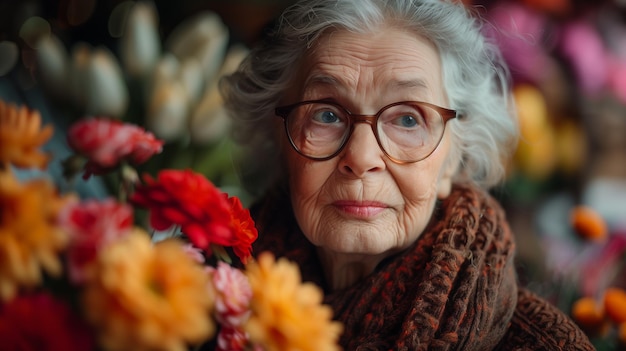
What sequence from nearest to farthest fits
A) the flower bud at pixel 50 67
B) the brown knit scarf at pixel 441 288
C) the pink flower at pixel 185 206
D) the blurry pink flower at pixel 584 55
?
the pink flower at pixel 185 206, the brown knit scarf at pixel 441 288, the flower bud at pixel 50 67, the blurry pink flower at pixel 584 55

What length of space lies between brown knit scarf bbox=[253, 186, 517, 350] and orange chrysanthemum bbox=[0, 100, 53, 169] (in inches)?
17.7

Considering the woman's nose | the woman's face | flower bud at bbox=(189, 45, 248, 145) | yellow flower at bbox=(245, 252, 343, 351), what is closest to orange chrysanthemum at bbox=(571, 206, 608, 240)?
the woman's face

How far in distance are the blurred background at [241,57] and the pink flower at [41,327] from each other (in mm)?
156

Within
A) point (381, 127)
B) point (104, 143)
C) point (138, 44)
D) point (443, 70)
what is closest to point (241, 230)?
point (104, 143)

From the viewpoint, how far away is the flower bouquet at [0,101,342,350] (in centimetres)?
51

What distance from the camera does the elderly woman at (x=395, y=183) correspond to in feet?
2.85

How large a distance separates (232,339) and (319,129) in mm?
381

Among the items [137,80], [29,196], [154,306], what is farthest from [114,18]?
[154,306]

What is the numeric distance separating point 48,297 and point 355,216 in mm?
472

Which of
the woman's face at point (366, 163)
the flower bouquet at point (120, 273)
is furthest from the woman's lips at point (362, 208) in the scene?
the flower bouquet at point (120, 273)

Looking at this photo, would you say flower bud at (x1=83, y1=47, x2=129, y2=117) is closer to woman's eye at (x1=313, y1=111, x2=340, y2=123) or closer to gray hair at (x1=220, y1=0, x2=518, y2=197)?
gray hair at (x1=220, y1=0, x2=518, y2=197)

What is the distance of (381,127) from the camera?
2.93ft

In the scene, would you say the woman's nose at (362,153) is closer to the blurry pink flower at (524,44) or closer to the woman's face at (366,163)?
the woman's face at (366,163)

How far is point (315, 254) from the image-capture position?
41.1 inches
